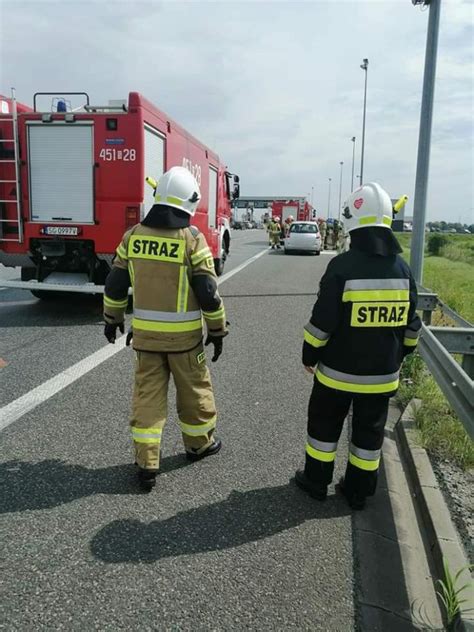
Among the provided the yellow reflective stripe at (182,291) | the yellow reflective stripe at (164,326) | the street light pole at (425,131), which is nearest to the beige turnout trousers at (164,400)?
the yellow reflective stripe at (164,326)

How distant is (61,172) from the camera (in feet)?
27.1

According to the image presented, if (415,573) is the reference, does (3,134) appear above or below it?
above

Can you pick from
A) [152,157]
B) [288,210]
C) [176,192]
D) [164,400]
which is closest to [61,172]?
[152,157]

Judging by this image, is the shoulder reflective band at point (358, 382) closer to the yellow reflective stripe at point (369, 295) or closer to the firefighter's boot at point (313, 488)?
the yellow reflective stripe at point (369, 295)

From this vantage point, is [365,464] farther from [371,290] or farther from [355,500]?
[371,290]

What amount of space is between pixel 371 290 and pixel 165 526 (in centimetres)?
170

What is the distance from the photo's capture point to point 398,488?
362cm

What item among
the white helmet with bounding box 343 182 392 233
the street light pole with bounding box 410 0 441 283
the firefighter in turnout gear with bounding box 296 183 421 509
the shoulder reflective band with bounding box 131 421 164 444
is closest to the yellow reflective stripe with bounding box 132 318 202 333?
the shoulder reflective band with bounding box 131 421 164 444

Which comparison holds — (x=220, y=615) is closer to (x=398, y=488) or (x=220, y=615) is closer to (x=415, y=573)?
(x=415, y=573)

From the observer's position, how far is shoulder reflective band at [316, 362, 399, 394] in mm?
3180

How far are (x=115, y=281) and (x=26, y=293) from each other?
25.3 ft

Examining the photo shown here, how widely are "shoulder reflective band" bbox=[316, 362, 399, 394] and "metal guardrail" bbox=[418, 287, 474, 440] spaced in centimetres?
35

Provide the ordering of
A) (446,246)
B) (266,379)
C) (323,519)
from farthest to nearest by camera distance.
Answer: 1. (446,246)
2. (266,379)
3. (323,519)

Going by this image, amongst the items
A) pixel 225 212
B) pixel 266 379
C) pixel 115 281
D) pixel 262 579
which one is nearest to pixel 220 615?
pixel 262 579
